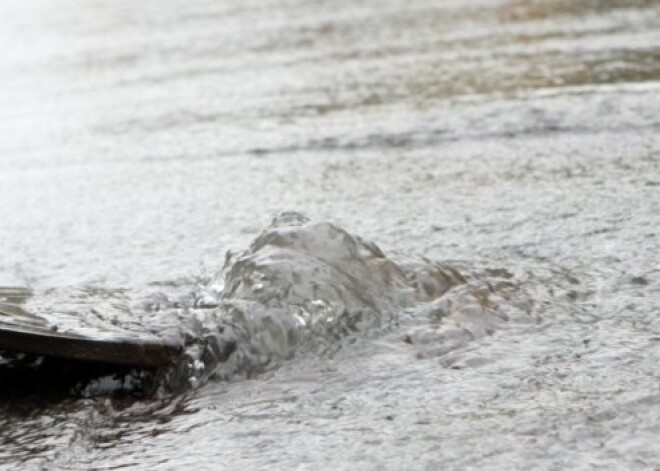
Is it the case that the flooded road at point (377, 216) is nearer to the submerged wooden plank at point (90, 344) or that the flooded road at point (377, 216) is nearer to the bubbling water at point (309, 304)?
the bubbling water at point (309, 304)

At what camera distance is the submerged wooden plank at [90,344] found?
3408 millimetres

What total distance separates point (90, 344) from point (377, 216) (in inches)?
83.0

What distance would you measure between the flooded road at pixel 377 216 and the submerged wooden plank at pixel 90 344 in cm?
13

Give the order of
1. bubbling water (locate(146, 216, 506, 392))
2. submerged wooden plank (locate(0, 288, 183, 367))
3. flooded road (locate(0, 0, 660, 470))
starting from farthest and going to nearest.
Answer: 1. bubbling water (locate(146, 216, 506, 392))
2. submerged wooden plank (locate(0, 288, 183, 367))
3. flooded road (locate(0, 0, 660, 470))

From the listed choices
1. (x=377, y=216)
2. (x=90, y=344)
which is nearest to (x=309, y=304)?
(x=90, y=344)

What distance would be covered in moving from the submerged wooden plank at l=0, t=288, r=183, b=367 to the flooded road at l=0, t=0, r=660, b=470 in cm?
13

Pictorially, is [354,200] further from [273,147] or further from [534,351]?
[534,351]

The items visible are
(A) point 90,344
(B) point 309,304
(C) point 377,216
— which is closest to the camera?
(A) point 90,344

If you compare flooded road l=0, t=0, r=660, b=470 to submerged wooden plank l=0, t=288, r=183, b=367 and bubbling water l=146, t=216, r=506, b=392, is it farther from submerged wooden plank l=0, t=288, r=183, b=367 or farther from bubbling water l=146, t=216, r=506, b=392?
submerged wooden plank l=0, t=288, r=183, b=367

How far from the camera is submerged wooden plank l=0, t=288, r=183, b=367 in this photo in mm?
3408

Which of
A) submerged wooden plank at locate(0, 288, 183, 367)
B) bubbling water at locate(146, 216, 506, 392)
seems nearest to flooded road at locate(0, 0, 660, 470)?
bubbling water at locate(146, 216, 506, 392)

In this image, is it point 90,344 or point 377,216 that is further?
point 377,216

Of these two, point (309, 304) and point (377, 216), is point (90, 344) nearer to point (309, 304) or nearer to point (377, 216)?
point (309, 304)

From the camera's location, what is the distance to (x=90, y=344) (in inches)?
134
